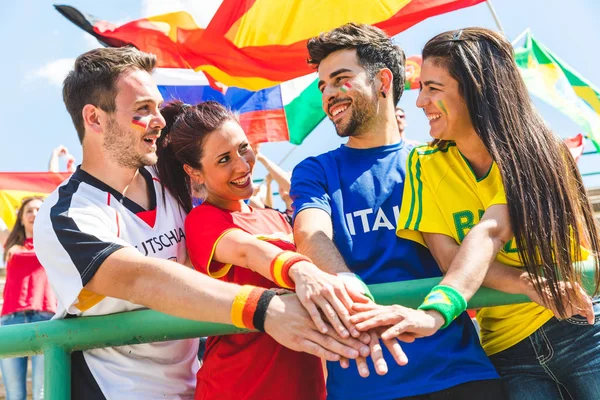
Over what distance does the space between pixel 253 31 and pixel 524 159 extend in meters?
5.03

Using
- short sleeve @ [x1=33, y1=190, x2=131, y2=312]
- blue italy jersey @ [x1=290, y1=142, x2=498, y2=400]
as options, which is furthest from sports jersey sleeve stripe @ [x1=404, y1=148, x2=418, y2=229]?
short sleeve @ [x1=33, y1=190, x2=131, y2=312]

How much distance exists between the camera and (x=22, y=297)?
19.2 ft

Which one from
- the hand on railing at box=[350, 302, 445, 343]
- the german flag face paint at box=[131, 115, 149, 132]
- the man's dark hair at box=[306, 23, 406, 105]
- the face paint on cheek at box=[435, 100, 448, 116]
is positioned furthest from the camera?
the man's dark hair at box=[306, 23, 406, 105]

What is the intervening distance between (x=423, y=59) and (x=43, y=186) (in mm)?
6613

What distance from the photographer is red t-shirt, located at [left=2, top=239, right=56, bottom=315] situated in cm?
583

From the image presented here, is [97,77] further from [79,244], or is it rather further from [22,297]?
[22,297]

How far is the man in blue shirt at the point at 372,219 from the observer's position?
221 cm

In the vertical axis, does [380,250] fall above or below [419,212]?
below

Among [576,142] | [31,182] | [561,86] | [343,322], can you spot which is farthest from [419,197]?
[576,142]

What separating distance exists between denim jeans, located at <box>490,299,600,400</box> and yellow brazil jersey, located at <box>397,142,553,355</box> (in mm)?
48

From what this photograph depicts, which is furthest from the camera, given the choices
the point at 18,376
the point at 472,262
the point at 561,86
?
the point at 561,86

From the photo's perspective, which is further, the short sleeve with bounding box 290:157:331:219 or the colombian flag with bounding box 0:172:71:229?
the colombian flag with bounding box 0:172:71:229

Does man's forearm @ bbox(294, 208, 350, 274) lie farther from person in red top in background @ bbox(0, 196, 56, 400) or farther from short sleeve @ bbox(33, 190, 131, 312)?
person in red top in background @ bbox(0, 196, 56, 400)

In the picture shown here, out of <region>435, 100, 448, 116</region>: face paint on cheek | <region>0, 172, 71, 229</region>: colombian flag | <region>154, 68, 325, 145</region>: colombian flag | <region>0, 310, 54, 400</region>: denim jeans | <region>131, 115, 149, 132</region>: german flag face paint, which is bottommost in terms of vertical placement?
<region>0, 310, 54, 400</region>: denim jeans
